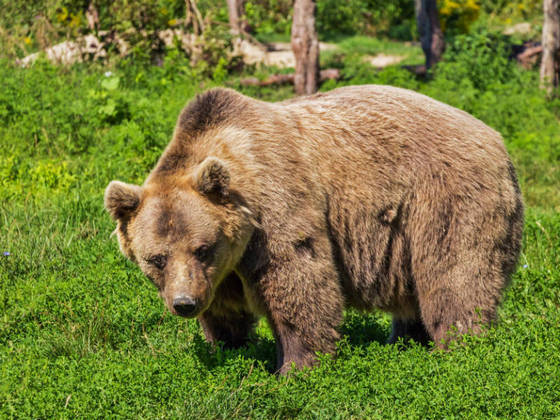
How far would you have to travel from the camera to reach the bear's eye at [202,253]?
429cm

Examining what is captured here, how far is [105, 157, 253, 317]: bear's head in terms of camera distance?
14.0 ft

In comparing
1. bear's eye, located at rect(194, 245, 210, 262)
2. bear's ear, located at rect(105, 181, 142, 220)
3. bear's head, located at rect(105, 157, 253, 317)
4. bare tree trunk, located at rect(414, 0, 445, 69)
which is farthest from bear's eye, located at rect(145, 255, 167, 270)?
bare tree trunk, located at rect(414, 0, 445, 69)

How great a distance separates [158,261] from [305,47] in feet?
31.6

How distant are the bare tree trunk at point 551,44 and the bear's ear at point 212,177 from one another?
1019 centimetres

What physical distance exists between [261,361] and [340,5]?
22.4 meters

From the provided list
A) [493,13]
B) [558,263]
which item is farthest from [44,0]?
[493,13]

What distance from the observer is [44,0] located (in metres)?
13.0

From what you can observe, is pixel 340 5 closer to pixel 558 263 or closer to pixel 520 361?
pixel 558 263

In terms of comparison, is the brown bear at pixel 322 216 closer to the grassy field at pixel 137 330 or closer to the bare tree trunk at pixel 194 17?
the grassy field at pixel 137 330

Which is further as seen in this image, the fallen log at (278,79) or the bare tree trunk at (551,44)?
the fallen log at (278,79)

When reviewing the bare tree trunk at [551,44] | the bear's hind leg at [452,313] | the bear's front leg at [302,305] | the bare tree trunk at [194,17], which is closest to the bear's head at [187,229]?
the bear's front leg at [302,305]

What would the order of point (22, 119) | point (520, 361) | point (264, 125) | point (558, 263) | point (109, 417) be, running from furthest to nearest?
1. point (22, 119)
2. point (558, 263)
3. point (264, 125)
4. point (520, 361)
5. point (109, 417)

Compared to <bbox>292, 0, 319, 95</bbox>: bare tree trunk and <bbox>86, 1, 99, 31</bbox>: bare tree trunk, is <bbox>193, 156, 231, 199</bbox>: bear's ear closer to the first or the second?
<bbox>292, 0, 319, 95</bbox>: bare tree trunk

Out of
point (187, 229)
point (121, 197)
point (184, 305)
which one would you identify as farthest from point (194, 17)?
point (184, 305)
